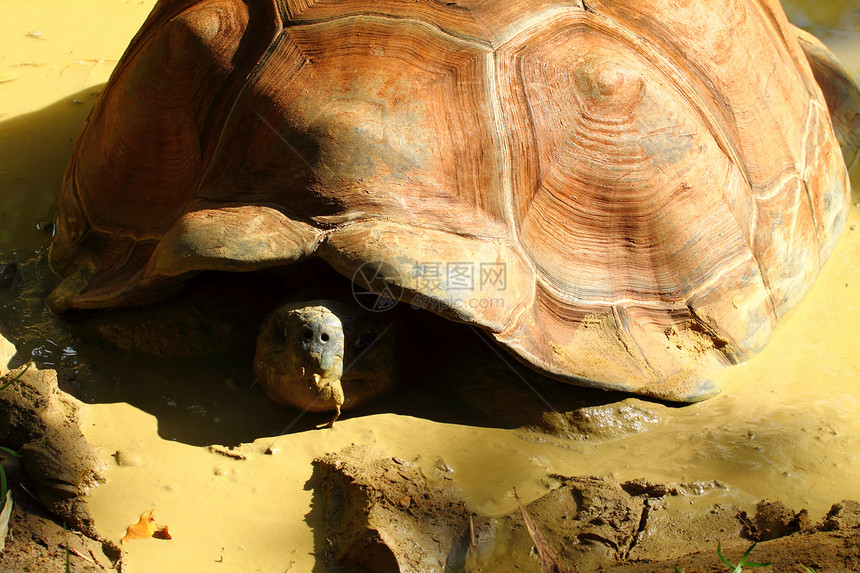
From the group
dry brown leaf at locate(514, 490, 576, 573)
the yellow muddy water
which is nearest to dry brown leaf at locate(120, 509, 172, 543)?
the yellow muddy water

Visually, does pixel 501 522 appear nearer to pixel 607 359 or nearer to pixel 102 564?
pixel 607 359

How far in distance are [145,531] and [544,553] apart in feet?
3.95

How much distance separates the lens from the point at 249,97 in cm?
281

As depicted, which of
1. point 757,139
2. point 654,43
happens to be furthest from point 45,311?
point 757,139

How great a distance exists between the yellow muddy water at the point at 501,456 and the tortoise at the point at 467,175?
0.54 feet

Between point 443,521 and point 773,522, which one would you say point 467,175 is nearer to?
point 443,521

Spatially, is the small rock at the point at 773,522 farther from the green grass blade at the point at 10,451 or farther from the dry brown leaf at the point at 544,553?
the green grass blade at the point at 10,451

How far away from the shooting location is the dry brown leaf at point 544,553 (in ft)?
7.00

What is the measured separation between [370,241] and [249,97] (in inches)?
31.1

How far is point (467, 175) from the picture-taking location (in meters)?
2.68

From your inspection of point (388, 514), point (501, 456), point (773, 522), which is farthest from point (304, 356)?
point (773, 522)

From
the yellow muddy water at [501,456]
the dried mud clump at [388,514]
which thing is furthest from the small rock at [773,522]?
Answer: the dried mud clump at [388,514]

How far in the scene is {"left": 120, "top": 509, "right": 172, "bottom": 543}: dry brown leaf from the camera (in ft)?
7.55

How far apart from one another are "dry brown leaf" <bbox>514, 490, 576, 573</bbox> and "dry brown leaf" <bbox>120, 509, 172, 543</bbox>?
109 cm
